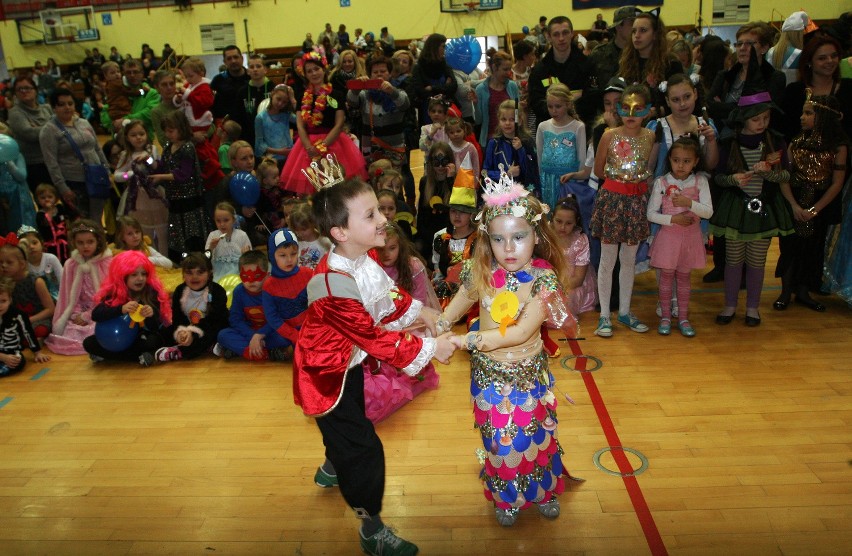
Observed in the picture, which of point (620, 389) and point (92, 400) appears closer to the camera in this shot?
point (620, 389)

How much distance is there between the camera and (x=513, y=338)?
2270 mm

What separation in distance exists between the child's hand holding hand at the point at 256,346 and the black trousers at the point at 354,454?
75.1 inches

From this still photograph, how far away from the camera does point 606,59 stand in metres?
4.89

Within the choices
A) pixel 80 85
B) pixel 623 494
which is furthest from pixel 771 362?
pixel 80 85

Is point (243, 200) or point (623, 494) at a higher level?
point (243, 200)

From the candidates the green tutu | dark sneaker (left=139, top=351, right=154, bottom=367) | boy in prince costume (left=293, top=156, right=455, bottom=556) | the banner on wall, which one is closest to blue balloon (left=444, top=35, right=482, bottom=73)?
the green tutu

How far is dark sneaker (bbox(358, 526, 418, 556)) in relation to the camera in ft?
7.72

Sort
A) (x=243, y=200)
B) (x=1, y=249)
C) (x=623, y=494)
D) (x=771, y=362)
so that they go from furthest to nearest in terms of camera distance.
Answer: (x=243, y=200) < (x=1, y=249) < (x=771, y=362) < (x=623, y=494)

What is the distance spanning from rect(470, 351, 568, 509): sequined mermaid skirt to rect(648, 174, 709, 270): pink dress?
191 cm

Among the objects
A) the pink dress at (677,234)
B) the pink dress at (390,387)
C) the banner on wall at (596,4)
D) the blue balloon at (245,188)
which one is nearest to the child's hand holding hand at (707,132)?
the pink dress at (677,234)

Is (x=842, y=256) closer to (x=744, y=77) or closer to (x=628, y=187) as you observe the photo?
(x=744, y=77)

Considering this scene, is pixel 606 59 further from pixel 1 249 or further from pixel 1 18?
pixel 1 18

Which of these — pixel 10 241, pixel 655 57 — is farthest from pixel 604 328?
pixel 10 241

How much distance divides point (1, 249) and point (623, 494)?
4.30m
